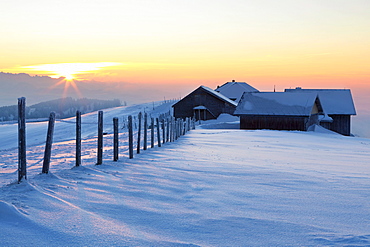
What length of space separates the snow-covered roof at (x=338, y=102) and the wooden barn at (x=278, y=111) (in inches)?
331

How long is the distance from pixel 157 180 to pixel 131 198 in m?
1.42

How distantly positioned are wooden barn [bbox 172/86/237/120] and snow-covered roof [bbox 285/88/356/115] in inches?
502

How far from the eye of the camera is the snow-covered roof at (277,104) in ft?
118

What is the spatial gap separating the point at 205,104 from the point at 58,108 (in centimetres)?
12735

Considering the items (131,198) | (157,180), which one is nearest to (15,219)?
(131,198)

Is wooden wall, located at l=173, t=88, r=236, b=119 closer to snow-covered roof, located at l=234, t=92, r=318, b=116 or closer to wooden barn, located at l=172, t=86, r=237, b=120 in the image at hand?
wooden barn, located at l=172, t=86, r=237, b=120

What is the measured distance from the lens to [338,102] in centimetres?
4731

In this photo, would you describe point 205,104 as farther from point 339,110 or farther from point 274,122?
point 339,110

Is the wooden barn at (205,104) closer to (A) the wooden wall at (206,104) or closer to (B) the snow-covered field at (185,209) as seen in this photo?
(A) the wooden wall at (206,104)

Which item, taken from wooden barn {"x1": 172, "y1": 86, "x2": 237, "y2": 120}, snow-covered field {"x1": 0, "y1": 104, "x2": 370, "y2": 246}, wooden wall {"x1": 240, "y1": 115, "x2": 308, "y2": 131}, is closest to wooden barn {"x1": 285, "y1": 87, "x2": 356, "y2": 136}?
wooden wall {"x1": 240, "y1": 115, "x2": 308, "y2": 131}

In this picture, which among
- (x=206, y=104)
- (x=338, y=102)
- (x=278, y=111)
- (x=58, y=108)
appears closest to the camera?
(x=278, y=111)

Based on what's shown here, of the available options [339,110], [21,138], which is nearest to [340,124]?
[339,110]

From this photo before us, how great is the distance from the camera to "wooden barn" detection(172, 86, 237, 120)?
52.8 m

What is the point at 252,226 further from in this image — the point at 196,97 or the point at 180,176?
the point at 196,97
